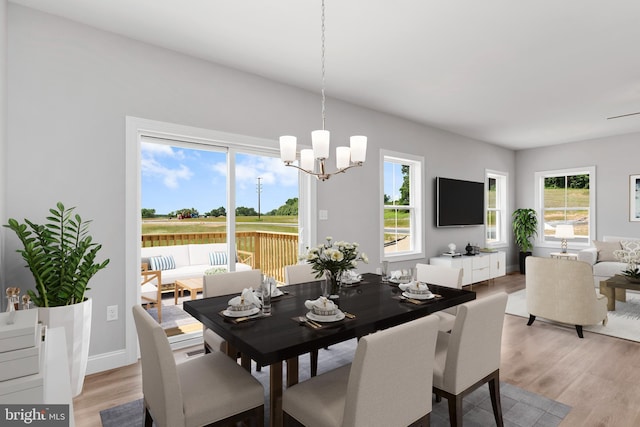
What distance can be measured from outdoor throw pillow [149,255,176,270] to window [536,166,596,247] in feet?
24.1

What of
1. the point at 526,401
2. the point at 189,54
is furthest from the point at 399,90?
the point at 526,401

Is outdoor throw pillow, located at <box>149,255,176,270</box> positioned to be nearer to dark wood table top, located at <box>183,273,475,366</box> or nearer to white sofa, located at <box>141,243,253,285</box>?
white sofa, located at <box>141,243,253,285</box>

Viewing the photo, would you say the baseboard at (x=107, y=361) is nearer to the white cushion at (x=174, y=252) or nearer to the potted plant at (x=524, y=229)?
the white cushion at (x=174, y=252)

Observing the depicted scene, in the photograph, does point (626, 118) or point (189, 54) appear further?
point (626, 118)

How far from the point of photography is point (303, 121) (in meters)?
4.02

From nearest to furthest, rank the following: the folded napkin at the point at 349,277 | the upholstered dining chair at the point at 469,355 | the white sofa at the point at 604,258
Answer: the upholstered dining chair at the point at 469,355 < the folded napkin at the point at 349,277 < the white sofa at the point at 604,258

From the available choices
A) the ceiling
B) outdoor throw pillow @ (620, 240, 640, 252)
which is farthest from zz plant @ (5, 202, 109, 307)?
outdoor throw pillow @ (620, 240, 640, 252)

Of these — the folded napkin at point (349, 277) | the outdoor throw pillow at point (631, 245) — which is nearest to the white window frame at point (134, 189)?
the folded napkin at point (349, 277)

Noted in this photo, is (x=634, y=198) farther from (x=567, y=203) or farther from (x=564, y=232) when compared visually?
(x=564, y=232)

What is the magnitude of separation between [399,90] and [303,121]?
1220mm

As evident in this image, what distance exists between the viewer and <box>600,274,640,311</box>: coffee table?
3900mm

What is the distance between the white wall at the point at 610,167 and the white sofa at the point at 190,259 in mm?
6811

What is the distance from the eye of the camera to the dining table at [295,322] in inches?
59.2

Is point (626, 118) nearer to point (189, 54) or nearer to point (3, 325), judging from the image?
point (189, 54)
